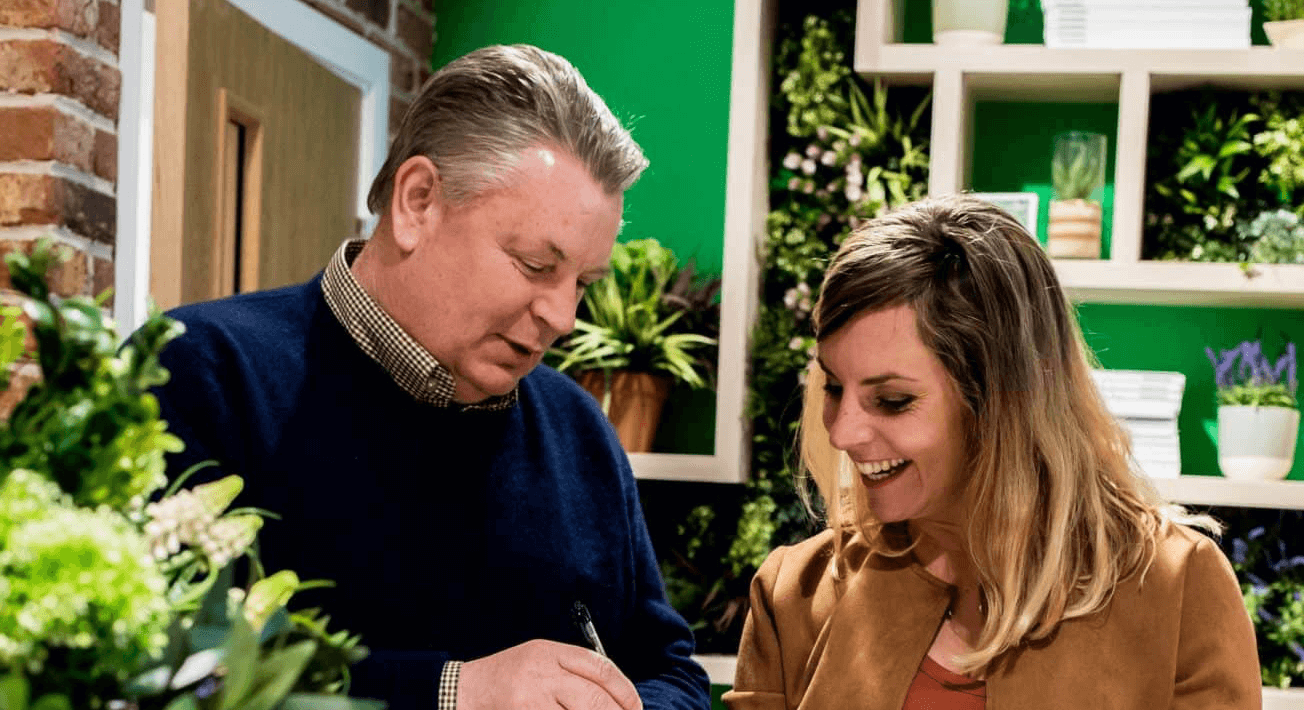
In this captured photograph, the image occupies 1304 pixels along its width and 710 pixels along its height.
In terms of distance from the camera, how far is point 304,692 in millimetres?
648

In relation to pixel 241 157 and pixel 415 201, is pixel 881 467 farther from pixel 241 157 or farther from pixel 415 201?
pixel 241 157

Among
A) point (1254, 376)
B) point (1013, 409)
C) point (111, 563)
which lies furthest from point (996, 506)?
point (1254, 376)

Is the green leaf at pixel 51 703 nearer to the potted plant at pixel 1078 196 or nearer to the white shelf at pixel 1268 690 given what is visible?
the white shelf at pixel 1268 690

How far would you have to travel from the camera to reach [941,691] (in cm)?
174

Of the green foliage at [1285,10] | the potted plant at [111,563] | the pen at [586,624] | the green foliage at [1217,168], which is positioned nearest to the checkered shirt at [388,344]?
the pen at [586,624]

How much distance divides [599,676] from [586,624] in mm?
167

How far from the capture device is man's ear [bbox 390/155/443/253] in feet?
4.73

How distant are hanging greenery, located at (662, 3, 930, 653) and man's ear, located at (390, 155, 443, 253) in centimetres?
188

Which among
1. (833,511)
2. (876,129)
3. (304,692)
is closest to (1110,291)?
A: (876,129)

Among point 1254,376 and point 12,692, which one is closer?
point 12,692

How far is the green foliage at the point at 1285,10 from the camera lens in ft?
10.2

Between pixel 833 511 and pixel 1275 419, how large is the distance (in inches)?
64.1

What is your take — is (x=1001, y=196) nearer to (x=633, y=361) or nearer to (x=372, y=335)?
(x=633, y=361)

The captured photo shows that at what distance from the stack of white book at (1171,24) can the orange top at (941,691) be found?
1.84 meters
